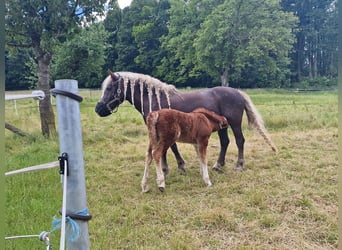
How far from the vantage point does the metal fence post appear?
647mm

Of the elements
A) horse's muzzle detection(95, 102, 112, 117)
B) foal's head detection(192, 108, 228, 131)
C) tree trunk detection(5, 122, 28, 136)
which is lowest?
tree trunk detection(5, 122, 28, 136)

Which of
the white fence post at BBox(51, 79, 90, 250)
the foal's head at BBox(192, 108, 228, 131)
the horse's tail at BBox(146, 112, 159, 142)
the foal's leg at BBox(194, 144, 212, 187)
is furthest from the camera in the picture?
the foal's head at BBox(192, 108, 228, 131)

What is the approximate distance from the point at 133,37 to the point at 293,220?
2.04 meters

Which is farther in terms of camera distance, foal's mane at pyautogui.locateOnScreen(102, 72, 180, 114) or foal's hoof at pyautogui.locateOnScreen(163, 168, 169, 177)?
foal's hoof at pyautogui.locateOnScreen(163, 168, 169, 177)

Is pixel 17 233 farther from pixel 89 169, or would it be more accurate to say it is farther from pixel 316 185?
pixel 316 185

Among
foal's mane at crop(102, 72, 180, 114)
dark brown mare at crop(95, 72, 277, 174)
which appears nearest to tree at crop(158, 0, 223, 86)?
dark brown mare at crop(95, 72, 277, 174)

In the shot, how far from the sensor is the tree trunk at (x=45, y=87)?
315 cm

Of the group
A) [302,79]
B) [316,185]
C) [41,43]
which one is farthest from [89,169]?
[302,79]

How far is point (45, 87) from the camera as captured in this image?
3.44m

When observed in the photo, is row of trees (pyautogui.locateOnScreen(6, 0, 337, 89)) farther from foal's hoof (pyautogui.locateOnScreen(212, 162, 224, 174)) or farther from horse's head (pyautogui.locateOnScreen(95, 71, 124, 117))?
foal's hoof (pyautogui.locateOnScreen(212, 162, 224, 174))

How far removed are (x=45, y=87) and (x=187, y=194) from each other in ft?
7.11

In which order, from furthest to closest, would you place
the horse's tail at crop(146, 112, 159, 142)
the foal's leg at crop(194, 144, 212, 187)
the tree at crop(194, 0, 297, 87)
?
the tree at crop(194, 0, 297, 87)
the foal's leg at crop(194, 144, 212, 187)
the horse's tail at crop(146, 112, 159, 142)

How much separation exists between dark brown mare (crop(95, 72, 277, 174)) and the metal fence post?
5.36 feet

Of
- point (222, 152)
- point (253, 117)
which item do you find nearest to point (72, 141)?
point (222, 152)
